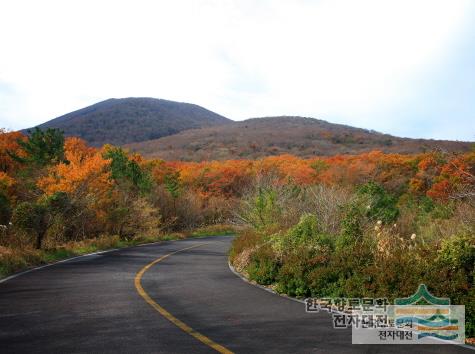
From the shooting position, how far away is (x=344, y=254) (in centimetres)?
1027

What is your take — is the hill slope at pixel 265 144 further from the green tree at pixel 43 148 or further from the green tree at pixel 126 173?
the green tree at pixel 43 148

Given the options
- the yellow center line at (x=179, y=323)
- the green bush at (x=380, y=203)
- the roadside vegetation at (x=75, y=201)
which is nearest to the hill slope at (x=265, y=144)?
the roadside vegetation at (x=75, y=201)

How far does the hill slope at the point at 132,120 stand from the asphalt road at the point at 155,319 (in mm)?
111617

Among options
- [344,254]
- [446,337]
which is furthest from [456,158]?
[446,337]

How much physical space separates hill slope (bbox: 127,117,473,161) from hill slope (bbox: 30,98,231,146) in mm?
14013

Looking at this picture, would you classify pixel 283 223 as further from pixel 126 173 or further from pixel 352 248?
pixel 126 173

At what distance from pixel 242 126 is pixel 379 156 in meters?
80.9

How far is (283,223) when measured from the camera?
58.1 ft

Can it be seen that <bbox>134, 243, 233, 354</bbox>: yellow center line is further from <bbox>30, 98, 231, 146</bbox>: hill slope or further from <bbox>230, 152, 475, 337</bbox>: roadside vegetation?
<bbox>30, 98, 231, 146</bbox>: hill slope

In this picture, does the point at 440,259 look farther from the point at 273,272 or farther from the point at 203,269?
the point at 203,269

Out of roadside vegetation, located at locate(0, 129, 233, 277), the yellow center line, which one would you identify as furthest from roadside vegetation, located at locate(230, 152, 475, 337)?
roadside vegetation, located at locate(0, 129, 233, 277)

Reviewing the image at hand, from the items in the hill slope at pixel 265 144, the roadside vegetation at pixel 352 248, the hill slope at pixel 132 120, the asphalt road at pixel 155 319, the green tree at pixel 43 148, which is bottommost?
the asphalt road at pixel 155 319

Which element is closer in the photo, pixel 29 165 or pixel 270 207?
pixel 270 207

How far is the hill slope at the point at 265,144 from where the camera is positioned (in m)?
99.8
